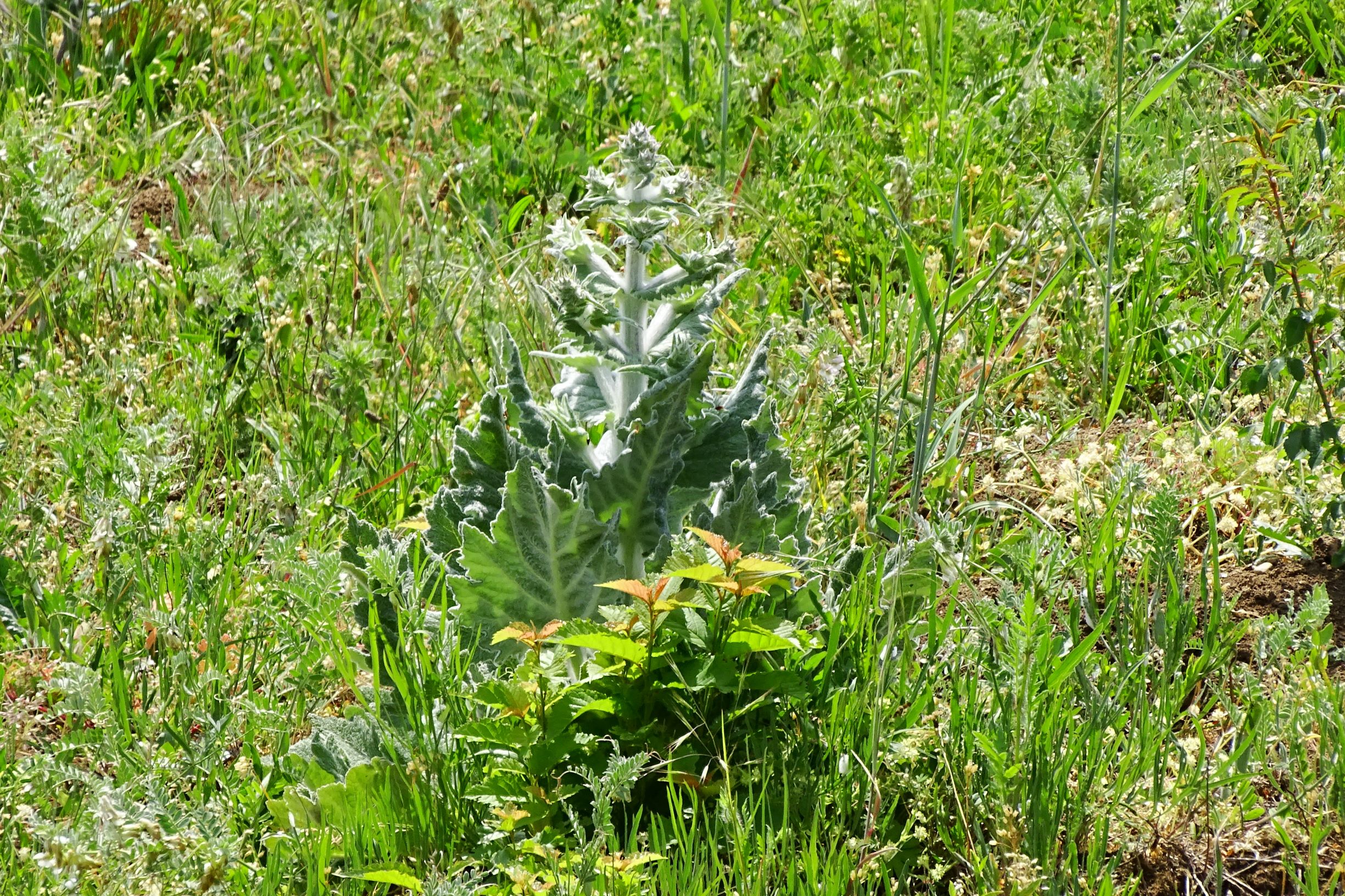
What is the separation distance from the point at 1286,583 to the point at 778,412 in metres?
1.19

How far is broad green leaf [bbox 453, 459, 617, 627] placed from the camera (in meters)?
2.06

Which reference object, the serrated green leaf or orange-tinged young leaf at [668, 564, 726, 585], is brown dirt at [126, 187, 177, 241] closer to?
orange-tinged young leaf at [668, 564, 726, 585]

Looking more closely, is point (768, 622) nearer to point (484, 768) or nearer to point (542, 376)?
point (484, 768)

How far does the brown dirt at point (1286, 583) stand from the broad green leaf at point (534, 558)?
128 cm

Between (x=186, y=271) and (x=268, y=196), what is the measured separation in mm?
→ 595

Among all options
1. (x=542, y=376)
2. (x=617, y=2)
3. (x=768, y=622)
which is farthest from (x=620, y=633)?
(x=617, y=2)

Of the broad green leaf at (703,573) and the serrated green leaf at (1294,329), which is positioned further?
the serrated green leaf at (1294,329)

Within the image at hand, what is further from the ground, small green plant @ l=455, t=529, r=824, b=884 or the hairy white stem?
the hairy white stem

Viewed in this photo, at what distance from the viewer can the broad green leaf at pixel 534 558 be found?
81.0 inches

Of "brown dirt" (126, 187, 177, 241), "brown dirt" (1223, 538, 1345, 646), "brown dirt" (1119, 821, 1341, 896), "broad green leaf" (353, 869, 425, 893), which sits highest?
"brown dirt" (126, 187, 177, 241)

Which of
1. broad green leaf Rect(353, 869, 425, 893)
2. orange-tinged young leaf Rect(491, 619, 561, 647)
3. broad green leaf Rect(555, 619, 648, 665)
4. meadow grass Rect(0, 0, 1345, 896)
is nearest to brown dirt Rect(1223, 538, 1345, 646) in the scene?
meadow grass Rect(0, 0, 1345, 896)

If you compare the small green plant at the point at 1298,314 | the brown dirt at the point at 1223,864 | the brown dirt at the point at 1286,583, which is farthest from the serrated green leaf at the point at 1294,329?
the brown dirt at the point at 1223,864

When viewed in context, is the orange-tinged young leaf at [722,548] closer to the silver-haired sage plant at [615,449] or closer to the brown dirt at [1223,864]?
the silver-haired sage plant at [615,449]

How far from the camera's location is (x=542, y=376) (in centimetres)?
304
